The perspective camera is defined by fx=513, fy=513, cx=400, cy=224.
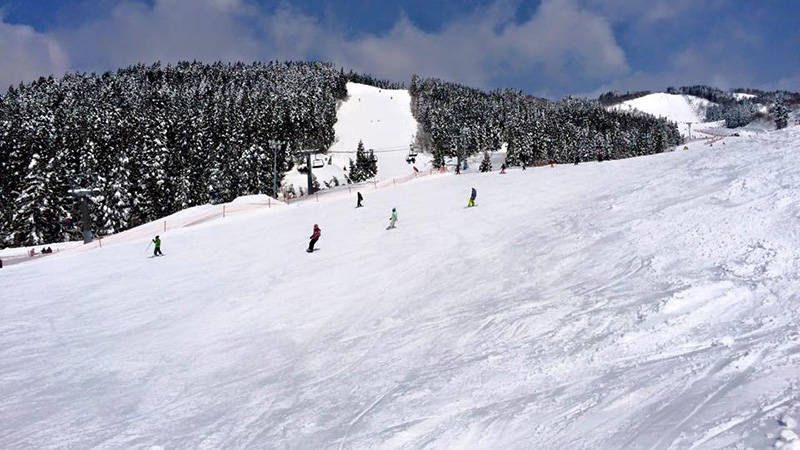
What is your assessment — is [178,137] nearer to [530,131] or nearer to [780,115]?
[530,131]

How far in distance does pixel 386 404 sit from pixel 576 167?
32094 millimetres

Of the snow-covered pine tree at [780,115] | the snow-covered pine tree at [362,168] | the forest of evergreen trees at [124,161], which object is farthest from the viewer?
the snow-covered pine tree at [780,115]

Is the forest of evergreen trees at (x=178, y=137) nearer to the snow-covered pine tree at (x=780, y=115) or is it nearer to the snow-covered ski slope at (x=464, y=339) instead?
the snow-covered pine tree at (x=780, y=115)

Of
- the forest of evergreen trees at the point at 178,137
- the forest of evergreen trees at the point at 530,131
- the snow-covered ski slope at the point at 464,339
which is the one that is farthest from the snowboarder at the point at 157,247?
the forest of evergreen trees at the point at 530,131

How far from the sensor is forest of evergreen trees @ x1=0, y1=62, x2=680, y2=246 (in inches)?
1922

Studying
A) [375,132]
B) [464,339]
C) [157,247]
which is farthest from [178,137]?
[375,132]

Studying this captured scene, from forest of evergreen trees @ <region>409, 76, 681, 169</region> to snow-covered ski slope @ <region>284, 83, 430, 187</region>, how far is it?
229 inches

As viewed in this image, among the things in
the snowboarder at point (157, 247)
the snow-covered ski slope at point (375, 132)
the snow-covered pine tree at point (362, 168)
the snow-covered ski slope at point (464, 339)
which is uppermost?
the snow-covered ski slope at point (375, 132)

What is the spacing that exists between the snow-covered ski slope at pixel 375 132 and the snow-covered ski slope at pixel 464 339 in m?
74.1

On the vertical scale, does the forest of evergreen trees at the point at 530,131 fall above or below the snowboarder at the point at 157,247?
above

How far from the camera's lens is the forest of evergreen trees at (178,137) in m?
48.8

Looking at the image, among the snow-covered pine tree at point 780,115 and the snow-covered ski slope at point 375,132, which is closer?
the snow-covered ski slope at point 375,132

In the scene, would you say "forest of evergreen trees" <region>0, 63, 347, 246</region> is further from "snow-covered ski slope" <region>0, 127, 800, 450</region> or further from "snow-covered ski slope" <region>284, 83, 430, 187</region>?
"snow-covered ski slope" <region>0, 127, 800, 450</region>

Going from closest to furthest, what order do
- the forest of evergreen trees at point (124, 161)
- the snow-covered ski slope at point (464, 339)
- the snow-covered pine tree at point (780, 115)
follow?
the snow-covered ski slope at point (464, 339)
the forest of evergreen trees at point (124, 161)
the snow-covered pine tree at point (780, 115)
